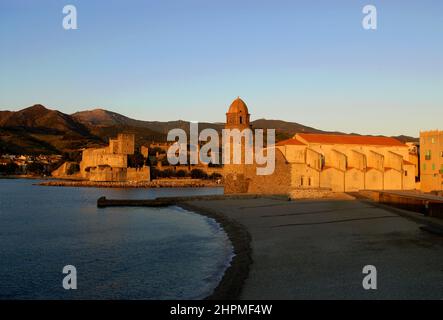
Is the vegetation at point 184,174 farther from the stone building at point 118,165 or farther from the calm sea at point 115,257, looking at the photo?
the calm sea at point 115,257

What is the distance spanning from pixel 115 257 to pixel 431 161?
31.5 meters

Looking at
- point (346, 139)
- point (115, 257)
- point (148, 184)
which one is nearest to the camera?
point (115, 257)

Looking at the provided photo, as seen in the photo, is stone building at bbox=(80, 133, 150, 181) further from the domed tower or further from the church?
the domed tower

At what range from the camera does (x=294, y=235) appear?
56.5 ft

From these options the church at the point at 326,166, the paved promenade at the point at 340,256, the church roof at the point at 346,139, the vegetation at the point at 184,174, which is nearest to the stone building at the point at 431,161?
the church at the point at 326,166

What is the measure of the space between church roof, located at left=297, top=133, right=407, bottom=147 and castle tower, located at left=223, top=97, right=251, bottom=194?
209 inches

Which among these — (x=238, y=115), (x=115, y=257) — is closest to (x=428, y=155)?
(x=238, y=115)

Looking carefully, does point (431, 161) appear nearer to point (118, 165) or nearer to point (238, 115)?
point (238, 115)

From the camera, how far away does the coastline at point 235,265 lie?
10.2 meters

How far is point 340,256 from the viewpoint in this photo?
42.5 ft

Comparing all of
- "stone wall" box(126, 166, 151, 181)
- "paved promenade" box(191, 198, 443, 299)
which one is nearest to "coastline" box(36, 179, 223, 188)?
"stone wall" box(126, 166, 151, 181)

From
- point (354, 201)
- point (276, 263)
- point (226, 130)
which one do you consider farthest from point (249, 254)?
point (226, 130)
